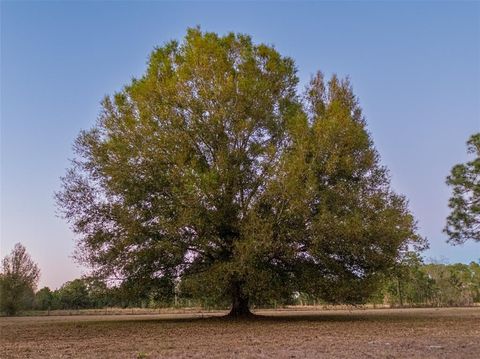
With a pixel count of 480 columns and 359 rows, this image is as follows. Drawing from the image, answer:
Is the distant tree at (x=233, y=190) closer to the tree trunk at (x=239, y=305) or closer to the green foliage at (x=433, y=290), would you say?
the tree trunk at (x=239, y=305)

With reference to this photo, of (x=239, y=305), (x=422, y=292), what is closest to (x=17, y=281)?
(x=239, y=305)

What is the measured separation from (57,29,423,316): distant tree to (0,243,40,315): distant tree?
43529 millimetres

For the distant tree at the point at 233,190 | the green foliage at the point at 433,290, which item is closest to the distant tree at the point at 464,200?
the distant tree at the point at 233,190

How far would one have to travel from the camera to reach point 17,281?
65.2m

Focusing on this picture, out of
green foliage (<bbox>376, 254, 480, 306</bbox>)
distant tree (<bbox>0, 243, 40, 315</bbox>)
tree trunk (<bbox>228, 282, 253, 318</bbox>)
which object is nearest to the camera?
tree trunk (<bbox>228, 282, 253, 318</bbox>)

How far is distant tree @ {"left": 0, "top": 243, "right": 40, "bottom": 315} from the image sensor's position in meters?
63.8

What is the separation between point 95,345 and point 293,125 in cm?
1523

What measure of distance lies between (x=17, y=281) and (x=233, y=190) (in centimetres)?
5007

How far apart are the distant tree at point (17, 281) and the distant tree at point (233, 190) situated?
4353 centimetres

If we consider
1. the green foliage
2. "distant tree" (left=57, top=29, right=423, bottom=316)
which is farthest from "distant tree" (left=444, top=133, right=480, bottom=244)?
the green foliage

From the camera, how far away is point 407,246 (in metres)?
25.8

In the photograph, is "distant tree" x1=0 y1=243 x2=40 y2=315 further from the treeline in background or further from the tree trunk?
the tree trunk

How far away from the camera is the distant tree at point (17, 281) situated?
209 feet

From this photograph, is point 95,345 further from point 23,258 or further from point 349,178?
point 23,258
